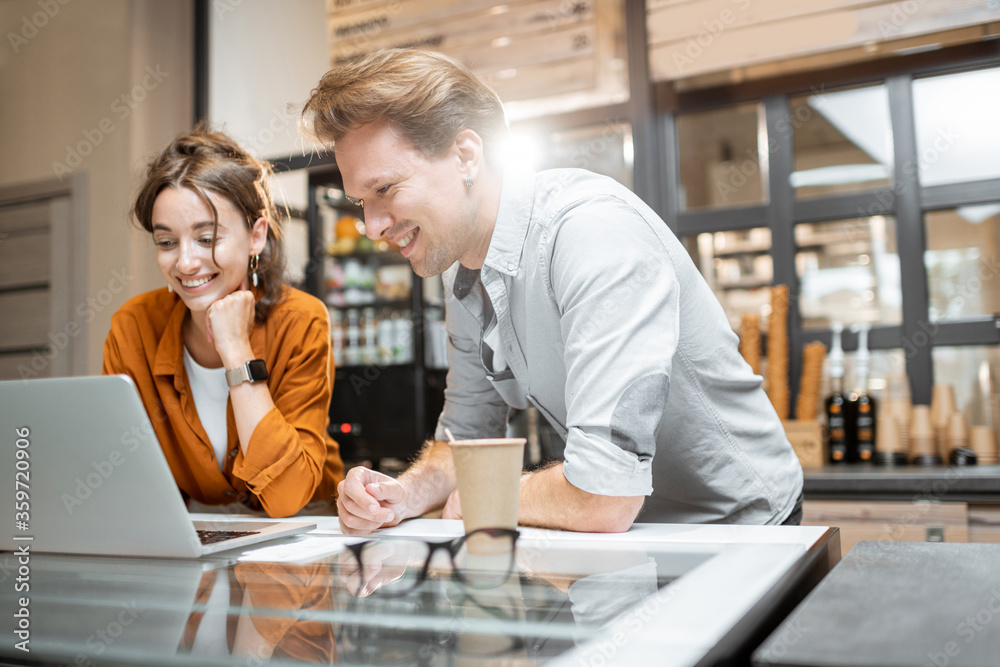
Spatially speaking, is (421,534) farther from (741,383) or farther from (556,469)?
(741,383)

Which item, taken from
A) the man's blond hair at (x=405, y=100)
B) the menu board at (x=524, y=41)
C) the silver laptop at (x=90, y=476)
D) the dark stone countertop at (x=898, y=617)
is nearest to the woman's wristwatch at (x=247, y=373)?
the man's blond hair at (x=405, y=100)

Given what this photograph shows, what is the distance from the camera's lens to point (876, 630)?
48 centimetres

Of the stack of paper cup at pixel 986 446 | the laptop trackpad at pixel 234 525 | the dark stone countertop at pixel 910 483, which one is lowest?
the dark stone countertop at pixel 910 483

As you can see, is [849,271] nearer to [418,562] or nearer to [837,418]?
[837,418]

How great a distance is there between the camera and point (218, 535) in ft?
3.07

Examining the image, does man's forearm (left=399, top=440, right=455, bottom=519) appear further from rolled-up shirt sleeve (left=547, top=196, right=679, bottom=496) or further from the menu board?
the menu board

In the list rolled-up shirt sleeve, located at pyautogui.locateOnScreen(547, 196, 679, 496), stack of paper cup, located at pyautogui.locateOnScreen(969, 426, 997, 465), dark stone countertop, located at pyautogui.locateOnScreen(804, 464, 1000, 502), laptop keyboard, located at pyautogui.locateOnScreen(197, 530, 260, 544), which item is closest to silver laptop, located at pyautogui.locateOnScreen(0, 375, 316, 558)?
laptop keyboard, located at pyautogui.locateOnScreen(197, 530, 260, 544)

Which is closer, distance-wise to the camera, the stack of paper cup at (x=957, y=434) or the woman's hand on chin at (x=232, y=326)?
the woman's hand on chin at (x=232, y=326)

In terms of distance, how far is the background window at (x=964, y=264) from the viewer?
109 inches

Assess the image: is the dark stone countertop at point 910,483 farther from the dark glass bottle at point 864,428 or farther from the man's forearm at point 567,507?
the man's forearm at point 567,507

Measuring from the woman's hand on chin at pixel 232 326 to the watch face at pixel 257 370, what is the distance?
0.02 meters

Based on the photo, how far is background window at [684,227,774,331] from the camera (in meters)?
3.30

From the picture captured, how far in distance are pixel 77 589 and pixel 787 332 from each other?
8.73 ft

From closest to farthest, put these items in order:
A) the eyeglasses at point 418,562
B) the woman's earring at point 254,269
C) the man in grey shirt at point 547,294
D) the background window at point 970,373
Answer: the eyeglasses at point 418,562 < the man in grey shirt at point 547,294 < the woman's earring at point 254,269 < the background window at point 970,373
